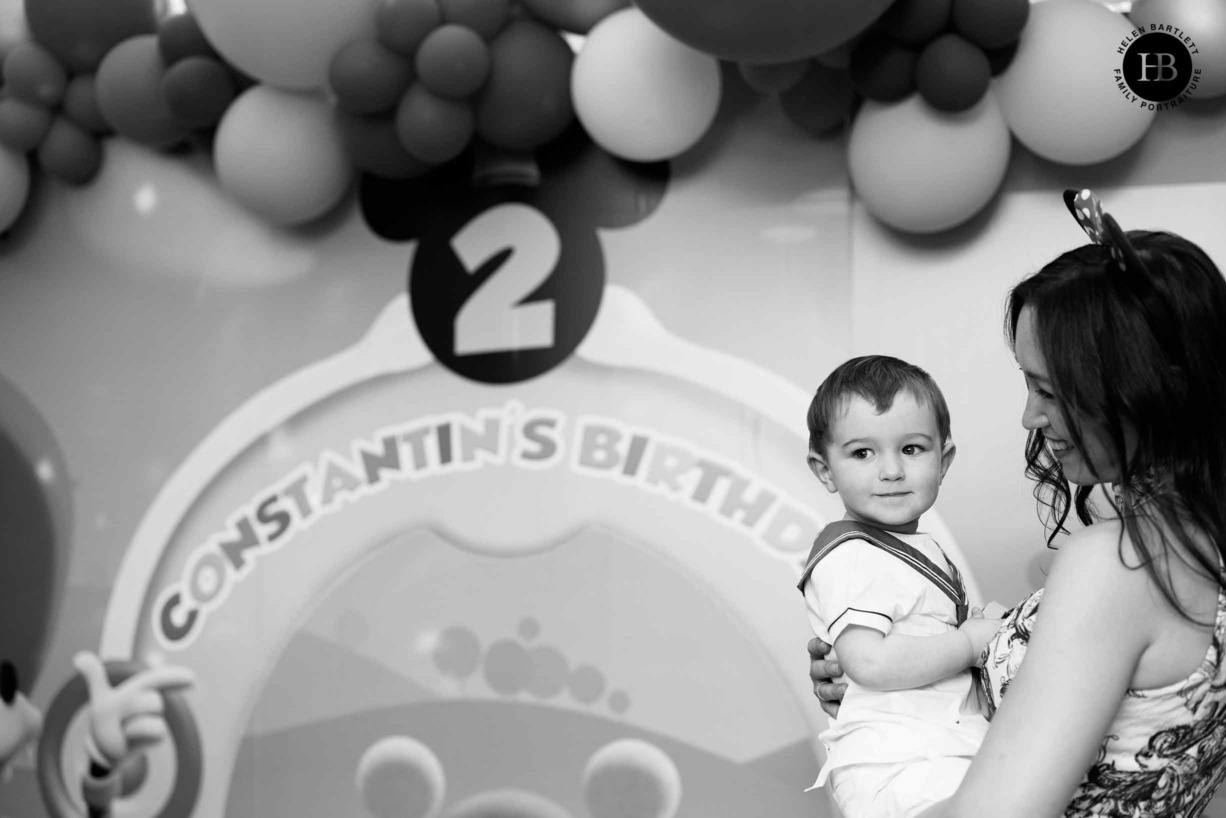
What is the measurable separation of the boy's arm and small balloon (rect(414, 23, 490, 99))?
181 centimetres

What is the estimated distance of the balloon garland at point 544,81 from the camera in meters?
2.57

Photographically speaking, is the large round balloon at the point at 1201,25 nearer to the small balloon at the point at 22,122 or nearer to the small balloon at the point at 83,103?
the small balloon at the point at 83,103

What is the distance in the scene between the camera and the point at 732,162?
3088 mm

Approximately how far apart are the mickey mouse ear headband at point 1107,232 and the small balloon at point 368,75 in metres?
2.01

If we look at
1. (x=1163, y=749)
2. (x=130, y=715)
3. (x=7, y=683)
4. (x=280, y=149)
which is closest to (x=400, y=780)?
(x=130, y=715)

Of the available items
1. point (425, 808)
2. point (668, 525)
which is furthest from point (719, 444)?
point (425, 808)

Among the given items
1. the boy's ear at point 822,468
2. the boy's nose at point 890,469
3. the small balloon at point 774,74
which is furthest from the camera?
the small balloon at point 774,74

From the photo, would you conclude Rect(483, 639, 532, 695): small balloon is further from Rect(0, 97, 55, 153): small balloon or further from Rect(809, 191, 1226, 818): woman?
Rect(809, 191, 1226, 818): woman

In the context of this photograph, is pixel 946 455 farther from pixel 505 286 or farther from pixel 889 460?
pixel 505 286

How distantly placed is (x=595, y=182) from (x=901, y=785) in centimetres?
210

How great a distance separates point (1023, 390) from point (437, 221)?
1.53 m

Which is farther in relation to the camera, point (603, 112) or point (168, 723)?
point (168, 723)

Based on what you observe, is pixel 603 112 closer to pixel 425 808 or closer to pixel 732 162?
pixel 732 162

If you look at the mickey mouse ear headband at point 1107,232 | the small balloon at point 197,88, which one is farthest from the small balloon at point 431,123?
the mickey mouse ear headband at point 1107,232
